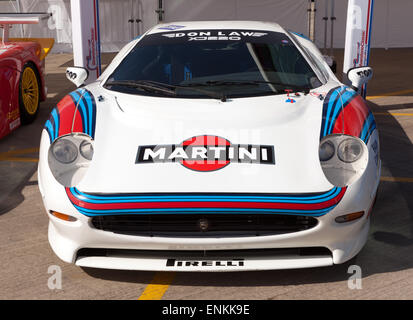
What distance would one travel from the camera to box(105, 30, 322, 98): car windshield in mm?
3732

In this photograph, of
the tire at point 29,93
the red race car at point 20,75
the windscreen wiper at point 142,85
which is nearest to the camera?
the windscreen wiper at point 142,85

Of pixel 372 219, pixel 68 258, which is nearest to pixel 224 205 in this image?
pixel 68 258

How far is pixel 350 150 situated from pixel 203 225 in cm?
93

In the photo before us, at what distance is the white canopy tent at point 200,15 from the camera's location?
14.9m

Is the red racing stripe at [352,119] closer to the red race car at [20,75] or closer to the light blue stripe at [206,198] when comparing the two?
the light blue stripe at [206,198]

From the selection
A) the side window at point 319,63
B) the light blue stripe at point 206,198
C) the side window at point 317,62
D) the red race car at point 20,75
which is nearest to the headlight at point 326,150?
the light blue stripe at point 206,198

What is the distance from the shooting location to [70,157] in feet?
10.4

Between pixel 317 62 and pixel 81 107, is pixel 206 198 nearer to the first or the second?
pixel 81 107

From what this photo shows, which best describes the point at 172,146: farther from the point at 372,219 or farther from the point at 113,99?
the point at 372,219

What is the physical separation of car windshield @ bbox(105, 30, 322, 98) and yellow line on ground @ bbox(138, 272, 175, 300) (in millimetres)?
1118

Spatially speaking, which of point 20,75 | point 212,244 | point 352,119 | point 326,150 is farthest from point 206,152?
point 20,75

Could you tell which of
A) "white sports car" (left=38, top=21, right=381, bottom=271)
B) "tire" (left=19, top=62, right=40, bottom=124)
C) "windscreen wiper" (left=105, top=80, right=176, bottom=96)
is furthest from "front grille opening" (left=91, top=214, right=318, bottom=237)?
"tire" (left=19, top=62, right=40, bottom=124)

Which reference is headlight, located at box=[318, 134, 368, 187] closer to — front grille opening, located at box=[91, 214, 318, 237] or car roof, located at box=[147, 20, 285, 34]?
front grille opening, located at box=[91, 214, 318, 237]

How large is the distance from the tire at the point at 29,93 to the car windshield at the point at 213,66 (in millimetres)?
2755
